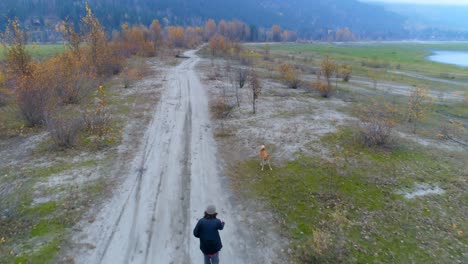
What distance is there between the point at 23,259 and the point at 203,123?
14.6 meters

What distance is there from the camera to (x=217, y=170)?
15156 mm

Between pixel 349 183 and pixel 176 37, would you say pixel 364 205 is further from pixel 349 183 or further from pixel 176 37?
pixel 176 37

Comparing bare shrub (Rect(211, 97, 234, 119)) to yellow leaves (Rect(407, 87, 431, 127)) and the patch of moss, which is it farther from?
the patch of moss

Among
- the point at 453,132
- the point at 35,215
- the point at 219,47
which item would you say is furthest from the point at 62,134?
the point at 219,47

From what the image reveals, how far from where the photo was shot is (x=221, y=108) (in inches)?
993

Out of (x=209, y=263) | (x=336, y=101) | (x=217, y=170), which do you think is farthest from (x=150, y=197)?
(x=336, y=101)

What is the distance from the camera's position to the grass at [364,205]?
32.0 feet

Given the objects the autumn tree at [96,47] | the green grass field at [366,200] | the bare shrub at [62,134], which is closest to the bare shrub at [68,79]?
the autumn tree at [96,47]

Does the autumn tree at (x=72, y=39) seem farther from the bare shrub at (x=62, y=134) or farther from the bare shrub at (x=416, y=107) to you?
the bare shrub at (x=416, y=107)

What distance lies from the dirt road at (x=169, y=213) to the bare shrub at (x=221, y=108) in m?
4.70

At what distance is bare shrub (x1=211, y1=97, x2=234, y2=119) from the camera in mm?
23991

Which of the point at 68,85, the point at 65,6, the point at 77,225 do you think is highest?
the point at 65,6

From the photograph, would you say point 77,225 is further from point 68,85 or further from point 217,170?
point 68,85

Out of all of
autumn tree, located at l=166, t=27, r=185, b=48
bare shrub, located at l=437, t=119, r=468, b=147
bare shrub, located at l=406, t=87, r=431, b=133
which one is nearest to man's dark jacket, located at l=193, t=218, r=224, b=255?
bare shrub, located at l=437, t=119, r=468, b=147
